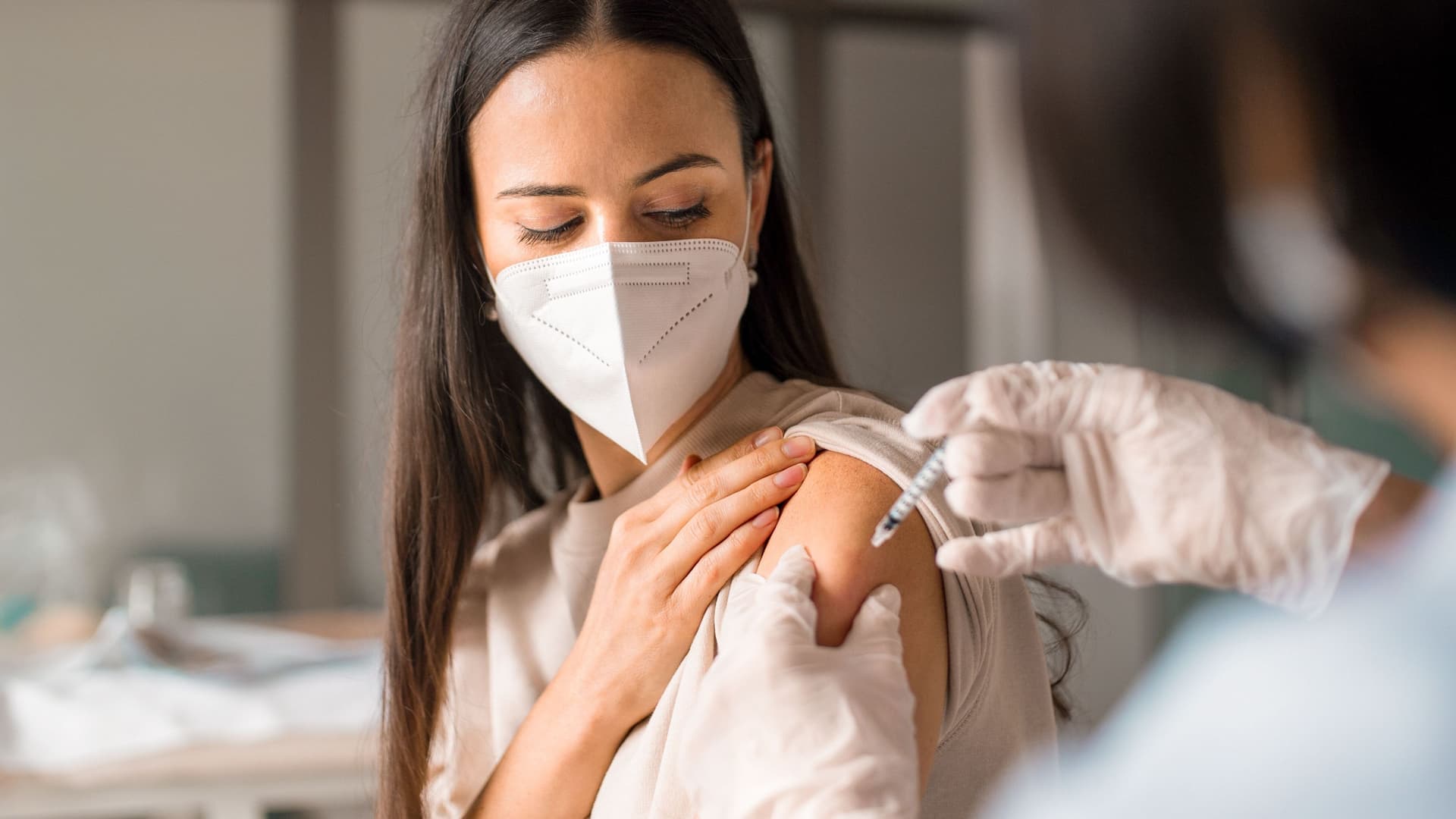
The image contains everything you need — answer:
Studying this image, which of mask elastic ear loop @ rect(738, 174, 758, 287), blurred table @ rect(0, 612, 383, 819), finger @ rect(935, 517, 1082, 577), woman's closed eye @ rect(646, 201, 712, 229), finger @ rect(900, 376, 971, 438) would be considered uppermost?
woman's closed eye @ rect(646, 201, 712, 229)

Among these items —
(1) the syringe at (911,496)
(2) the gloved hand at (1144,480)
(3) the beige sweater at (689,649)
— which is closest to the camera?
(2) the gloved hand at (1144,480)

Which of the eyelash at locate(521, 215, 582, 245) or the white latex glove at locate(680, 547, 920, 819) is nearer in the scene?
the white latex glove at locate(680, 547, 920, 819)

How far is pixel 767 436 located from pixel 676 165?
26 cm

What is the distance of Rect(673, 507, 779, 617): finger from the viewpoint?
1000 mm

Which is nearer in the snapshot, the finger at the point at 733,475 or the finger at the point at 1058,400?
the finger at the point at 1058,400

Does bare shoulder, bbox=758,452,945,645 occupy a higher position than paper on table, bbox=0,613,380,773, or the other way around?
bare shoulder, bbox=758,452,945,645

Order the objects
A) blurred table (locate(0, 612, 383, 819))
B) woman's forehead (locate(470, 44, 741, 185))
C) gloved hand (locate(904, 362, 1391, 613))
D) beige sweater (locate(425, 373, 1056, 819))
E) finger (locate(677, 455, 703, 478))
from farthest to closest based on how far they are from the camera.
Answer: blurred table (locate(0, 612, 383, 819)) < finger (locate(677, 455, 703, 478)) < woman's forehead (locate(470, 44, 741, 185)) < beige sweater (locate(425, 373, 1056, 819)) < gloved hand (locate(904, 362, 1391, 613))

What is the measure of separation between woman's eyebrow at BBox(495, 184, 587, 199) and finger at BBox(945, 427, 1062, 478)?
1.71ft

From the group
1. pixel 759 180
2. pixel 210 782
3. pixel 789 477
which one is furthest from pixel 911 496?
pixel 210 782

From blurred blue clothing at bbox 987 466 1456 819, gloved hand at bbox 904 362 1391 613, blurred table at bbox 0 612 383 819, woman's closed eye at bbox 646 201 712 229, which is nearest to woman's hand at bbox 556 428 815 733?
woman's closed eye at bbox 646 201 712 229

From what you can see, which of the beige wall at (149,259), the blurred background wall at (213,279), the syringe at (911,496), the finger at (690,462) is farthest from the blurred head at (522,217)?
the beige wall at (149,259)

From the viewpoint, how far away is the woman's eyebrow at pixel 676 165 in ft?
3.54

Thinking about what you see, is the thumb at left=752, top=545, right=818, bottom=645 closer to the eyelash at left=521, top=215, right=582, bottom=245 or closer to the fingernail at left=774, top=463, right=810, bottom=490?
the fingernail at left=774, top=463, right=810, bottom=490

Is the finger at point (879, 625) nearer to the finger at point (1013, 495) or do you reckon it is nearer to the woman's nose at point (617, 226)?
the finger at point (1013, 495)
